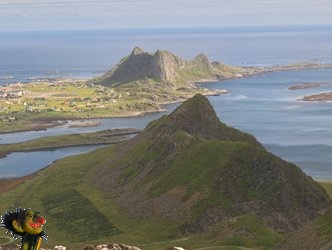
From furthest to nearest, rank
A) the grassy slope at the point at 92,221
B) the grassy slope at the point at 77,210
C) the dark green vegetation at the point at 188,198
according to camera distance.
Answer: the grassy slope at the point at 77,210
the dark green vegetation at the point at 188,198
the grassy slope at the point at 92,221

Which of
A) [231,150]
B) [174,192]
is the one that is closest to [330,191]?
[231,150]

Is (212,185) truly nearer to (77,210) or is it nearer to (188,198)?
(188,198)

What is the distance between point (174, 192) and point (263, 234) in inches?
1367

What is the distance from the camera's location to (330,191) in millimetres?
130875

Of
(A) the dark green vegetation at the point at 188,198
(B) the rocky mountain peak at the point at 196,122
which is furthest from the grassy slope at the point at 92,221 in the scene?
(B) the rocky mountain peak at the point at 196,122

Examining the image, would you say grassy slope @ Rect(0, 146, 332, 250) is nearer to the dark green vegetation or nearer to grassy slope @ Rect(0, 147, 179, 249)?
grassy slope @ Rect(0, 147, 179, 249)

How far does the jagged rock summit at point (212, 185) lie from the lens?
341 ft

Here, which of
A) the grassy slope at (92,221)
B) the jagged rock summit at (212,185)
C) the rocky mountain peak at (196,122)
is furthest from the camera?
the rocky mountain peak at (196,122)

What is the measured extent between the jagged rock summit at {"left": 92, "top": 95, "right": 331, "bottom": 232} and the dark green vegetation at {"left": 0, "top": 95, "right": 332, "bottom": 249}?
19cm

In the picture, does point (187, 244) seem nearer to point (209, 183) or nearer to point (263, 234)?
point (263, 234)

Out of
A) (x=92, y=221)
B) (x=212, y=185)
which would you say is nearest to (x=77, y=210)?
(x=92, y=221)

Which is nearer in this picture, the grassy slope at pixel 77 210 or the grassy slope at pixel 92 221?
the grassy slope at pixel 92 221

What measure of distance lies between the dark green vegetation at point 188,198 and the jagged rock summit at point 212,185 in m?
0.19

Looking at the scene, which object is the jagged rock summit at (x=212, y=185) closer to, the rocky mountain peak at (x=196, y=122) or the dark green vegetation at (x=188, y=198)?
the dark green vegetation at (x=188, y=198)
